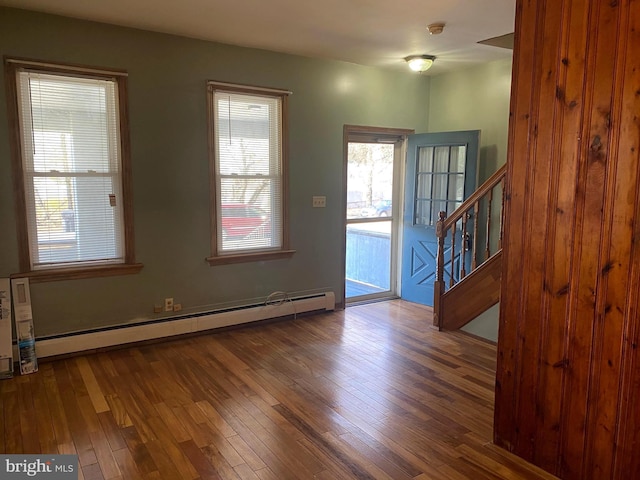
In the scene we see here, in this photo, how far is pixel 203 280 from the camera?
4.30 meters

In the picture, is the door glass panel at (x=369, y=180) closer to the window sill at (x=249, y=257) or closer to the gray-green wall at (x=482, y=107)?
the gray-green wall at (x=482, y=107)

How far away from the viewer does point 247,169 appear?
4418 mm

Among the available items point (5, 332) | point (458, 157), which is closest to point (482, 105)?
point (458, 157)

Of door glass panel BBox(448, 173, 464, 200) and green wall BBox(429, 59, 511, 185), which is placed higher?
green wall BBox(429, 59, 511, 185)

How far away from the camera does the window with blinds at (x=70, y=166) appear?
3.46 metres

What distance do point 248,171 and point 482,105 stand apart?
2.54 metres

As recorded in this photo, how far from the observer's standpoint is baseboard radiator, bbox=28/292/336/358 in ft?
12.1

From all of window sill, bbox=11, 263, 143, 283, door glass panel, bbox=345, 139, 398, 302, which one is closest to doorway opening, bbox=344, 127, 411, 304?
door glass panel, bbox=345, 139, 398, 302

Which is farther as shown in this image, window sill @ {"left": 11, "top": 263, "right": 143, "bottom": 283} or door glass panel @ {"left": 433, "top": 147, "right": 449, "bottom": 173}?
door glass panel @ {"left": 433, "top": 147, "right": 449, "bottom": 173}

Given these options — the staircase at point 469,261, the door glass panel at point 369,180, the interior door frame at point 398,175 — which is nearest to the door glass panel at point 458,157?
the staircase at point 469,261

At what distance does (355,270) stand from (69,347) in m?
3.15

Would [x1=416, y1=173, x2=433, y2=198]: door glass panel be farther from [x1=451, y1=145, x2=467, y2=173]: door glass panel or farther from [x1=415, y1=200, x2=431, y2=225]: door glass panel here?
[x1=451, y1=145, x2=467, y2=173]: door glass panel

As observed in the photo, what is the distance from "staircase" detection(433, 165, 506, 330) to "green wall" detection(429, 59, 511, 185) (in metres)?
0.43

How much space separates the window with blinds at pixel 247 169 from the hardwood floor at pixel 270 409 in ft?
3.11
